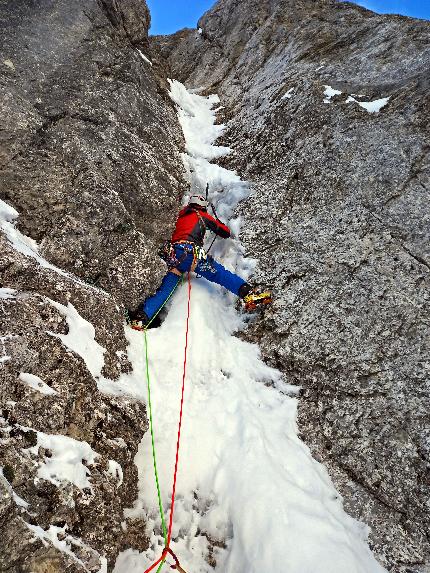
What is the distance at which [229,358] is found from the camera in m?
6.67

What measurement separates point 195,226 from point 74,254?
96.3 inches

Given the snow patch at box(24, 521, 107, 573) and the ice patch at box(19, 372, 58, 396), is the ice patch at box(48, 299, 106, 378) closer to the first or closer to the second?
the ice patch at box(19, 372, 58, 396)

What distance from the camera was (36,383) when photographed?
4.25 meters

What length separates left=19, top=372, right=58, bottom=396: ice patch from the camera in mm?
4191

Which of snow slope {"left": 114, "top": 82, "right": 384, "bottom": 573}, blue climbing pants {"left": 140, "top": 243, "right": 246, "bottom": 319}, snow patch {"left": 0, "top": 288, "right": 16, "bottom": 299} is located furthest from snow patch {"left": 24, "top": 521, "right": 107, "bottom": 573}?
blue climbing pants {"left": 140, "top": 243, "right": 246, "bottom": 319}

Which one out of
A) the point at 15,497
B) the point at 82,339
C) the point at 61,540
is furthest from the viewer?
the point at 82,339

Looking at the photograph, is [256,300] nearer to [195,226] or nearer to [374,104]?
[195,226]

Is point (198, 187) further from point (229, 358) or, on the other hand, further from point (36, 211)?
point (229, 358)

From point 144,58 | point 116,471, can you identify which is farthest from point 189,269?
point 144,58

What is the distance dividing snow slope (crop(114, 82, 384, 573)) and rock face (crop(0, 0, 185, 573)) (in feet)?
1.45

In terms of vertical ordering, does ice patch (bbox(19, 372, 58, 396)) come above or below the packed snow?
below

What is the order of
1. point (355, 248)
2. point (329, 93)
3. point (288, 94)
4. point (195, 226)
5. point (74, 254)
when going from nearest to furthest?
1. point (74, 254)
2. point (355, 248)
3. point (195, 226)
4. point (329, 93)
5. point (288, 94)

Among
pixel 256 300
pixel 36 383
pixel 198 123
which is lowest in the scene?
pixel 36 383

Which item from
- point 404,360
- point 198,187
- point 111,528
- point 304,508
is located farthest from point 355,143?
point 111,528
